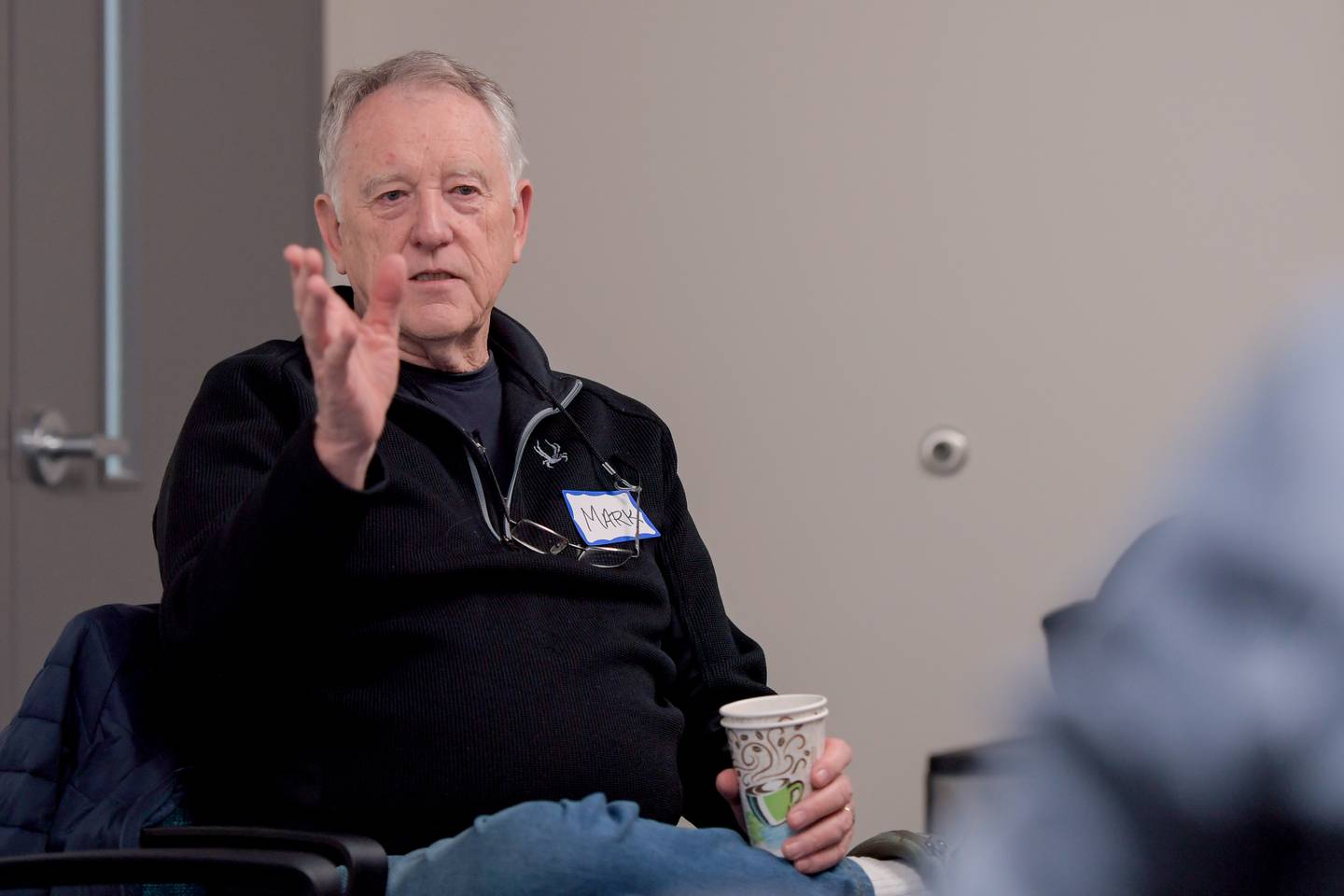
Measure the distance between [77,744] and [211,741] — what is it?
0.43 feet

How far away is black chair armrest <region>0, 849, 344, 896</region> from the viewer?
0.96 metres

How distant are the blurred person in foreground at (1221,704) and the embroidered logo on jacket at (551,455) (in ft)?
3.97

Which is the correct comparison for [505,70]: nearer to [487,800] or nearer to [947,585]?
[947,585]

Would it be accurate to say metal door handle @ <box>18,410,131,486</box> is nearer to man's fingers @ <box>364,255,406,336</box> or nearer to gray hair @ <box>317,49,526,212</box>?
gray hair @ <box>317,49,526,212</box>

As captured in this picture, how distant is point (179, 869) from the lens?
0.98 meters

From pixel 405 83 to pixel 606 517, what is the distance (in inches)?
23.6

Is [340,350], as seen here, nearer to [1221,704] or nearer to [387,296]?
→ [387,296]

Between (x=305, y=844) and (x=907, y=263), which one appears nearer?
(x=305, y=844)

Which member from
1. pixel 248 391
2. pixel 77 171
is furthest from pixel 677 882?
pixel 77 171

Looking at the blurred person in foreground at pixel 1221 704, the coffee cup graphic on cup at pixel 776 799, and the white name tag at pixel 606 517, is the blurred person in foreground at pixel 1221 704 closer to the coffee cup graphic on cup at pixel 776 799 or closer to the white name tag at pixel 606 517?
the coffee cup graphic on cup at pixel 776 799

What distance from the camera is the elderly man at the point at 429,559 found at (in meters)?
1.12

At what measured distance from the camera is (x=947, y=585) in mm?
2688

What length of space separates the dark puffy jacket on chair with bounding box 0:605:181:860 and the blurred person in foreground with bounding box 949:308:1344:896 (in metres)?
1.00

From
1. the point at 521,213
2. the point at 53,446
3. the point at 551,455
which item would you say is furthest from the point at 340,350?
the point at 53,446
